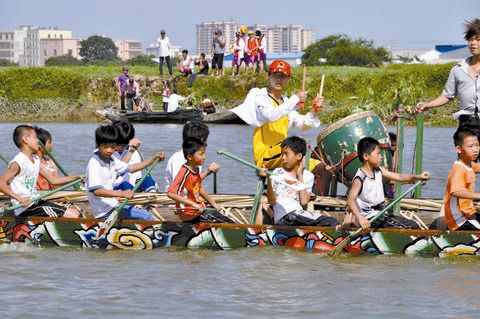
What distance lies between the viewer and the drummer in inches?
367

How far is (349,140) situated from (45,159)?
3014mm

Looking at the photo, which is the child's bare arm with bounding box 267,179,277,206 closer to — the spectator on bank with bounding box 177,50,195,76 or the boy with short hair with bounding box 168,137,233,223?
the boy with short hair with bounding box 168,137,233,223

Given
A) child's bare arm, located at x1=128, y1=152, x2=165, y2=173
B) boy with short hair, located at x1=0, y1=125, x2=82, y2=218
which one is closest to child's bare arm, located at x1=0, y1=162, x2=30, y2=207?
boy with short hair, located at x1=0, y1=125, x2=82, y2=218

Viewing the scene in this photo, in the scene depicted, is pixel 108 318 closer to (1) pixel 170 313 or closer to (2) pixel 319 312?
(1) pixel 170 313

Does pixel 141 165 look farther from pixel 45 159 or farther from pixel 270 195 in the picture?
pixel 45 159

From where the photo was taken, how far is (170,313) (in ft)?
24.5

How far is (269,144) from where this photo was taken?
9.58 m

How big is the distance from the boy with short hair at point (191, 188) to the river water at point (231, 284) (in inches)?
12.6

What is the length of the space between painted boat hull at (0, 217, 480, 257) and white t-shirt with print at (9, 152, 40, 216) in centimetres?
27

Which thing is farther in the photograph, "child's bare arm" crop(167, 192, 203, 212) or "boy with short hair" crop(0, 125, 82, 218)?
"boy with short hair" crop(0, 125, 82, 218)

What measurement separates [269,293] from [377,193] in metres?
1.60

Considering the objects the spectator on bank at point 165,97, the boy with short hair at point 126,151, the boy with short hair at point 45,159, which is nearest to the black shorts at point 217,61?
the spectator on bank at point 165,97

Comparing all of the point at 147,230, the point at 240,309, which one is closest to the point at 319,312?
the point at 240,309

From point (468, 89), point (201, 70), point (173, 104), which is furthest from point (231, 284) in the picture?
point (201, 70)
